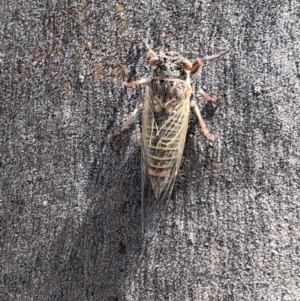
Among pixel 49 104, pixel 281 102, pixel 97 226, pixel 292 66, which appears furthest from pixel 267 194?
pixel 49 104

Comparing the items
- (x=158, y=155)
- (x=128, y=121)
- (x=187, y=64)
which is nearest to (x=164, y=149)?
(x=158, y=155)

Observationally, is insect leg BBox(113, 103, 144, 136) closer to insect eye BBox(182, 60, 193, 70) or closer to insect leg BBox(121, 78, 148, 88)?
insect leg BBox(121, 78, 148, 88)

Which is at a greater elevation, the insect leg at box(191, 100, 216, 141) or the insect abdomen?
the insect leg at box(191, 100, 216, 141)

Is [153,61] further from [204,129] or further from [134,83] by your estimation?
[204,129]

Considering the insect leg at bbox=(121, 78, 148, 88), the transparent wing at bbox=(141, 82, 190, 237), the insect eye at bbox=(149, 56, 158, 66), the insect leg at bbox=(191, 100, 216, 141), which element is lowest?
the transparent wing at bbox=(141, 82, 190, 237)

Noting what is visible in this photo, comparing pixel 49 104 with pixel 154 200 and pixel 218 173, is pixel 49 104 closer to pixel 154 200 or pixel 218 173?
pixel 154 200

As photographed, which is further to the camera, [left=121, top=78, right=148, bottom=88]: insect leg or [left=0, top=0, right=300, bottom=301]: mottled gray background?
[left=121, top=78, right=148, bottom=88]: insect leg

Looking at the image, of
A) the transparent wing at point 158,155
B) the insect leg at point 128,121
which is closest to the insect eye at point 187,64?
the transparent wing at point 158,155

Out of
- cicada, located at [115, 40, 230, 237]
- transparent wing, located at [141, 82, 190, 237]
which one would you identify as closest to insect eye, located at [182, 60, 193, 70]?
cicada, located at [115, 40, 230, 237]
